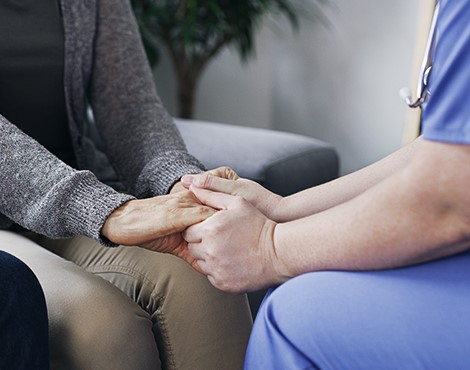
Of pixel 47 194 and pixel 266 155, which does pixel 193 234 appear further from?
pixel 266 155

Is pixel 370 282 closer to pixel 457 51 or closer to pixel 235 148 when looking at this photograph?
pixel 457 51

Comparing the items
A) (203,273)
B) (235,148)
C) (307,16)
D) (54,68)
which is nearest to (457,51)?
(203,273)

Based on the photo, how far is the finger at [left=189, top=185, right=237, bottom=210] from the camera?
1.08 metres

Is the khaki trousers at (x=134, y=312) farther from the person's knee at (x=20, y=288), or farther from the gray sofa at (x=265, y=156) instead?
the gray sofa at (x=265, y=156)

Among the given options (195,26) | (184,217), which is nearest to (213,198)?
(184,217)

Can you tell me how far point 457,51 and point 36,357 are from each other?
610mm

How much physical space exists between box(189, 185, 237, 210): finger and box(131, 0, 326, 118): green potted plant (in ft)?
4.64

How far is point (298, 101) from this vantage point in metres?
3.06

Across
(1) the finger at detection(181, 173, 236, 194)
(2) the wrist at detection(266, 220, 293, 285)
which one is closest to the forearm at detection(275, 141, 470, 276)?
(2) the wrist at detection(266, 220, 293, 285)

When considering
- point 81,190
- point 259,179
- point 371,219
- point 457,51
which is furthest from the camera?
point 259,179

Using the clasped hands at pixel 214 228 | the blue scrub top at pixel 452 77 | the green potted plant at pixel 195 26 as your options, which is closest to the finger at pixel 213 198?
the clasped hands at pixel 214 228

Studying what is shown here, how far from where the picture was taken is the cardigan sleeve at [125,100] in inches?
54.3

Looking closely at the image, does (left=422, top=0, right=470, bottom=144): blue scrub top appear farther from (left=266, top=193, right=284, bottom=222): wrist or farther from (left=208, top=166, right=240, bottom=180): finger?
(left=208, top=166, right=240, bottom=180): finger

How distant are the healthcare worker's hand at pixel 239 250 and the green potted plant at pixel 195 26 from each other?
5.07 ft
